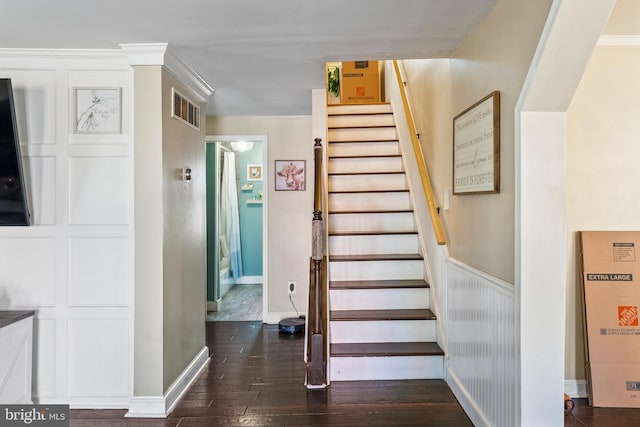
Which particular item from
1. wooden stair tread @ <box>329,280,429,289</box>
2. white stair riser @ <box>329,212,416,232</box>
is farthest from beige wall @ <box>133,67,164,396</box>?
white stair riser @ <box>329,212,416,232</box>

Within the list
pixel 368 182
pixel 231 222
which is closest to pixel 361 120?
pixel 368 182

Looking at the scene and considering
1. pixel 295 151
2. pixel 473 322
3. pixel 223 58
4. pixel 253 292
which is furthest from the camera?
pixel 253 292

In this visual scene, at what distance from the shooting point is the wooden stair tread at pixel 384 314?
3.07 metres

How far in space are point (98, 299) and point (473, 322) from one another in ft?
7.71

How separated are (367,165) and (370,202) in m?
0.57

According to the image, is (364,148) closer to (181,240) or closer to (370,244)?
(370,244)

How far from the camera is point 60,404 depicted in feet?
8.60

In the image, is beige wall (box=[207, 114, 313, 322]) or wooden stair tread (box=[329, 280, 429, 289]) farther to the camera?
beige wall (box=[207, 114, 313, 322])

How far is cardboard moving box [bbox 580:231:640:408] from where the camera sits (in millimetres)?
2592

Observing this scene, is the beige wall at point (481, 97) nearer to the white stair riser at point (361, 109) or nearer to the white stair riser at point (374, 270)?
the white stair riser at point (374, 270)

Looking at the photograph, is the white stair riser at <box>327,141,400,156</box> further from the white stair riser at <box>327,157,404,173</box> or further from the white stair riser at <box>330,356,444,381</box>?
the white stair riser at <box>330,356,444,381</box>

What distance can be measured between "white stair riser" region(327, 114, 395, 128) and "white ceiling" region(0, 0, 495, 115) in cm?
198

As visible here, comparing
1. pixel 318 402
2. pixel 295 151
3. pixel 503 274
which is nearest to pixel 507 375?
pixel 503 274

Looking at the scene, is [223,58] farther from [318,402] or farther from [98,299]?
[318,402]
